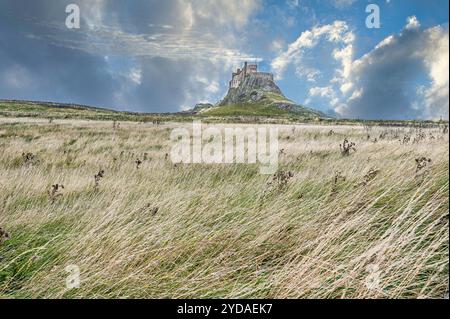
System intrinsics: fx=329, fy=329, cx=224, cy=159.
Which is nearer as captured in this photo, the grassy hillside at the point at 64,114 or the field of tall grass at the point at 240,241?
the field of tall grass at the point at 240,241

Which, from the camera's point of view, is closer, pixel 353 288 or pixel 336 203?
pixel 353 288

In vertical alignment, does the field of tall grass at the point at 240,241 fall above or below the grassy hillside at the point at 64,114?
below

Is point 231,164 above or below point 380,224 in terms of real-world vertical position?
above

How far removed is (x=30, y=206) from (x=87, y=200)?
2.55 feet

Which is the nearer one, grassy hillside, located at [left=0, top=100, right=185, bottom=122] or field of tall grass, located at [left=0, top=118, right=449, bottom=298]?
field of tall grass, located at [left=0, top=118, right=449, bottom=298]

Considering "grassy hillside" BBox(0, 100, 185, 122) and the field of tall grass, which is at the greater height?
"grassy hillside" BBox(0, 100, 185, 122)

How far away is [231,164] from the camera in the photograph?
26.2 ft

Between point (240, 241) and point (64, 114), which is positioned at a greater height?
point (64, 114)

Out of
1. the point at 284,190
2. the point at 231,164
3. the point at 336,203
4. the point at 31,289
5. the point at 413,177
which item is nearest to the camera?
the point at 31,289

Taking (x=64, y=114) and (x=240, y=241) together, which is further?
(x=64, y=114)

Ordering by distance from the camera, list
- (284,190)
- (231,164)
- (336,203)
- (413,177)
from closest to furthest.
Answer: (336,203) < (413,177) < (284,190) < (231,164)

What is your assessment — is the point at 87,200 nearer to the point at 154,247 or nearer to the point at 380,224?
the point at 154,247
